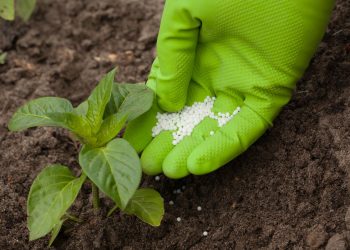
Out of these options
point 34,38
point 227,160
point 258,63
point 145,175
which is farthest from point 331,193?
point 34,38

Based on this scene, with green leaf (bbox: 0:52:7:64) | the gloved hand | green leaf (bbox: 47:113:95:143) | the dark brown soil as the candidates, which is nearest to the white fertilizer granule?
the gloved hand

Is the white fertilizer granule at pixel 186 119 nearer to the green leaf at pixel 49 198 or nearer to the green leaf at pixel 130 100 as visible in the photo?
the green leaf at pixel 130 100

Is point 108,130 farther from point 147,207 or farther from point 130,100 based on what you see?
point 147,207

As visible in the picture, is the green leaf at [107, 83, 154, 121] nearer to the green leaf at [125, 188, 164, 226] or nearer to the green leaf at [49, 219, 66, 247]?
the green leaf at [125, 188, 164, 226]

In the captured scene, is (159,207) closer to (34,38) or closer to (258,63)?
(258,63)

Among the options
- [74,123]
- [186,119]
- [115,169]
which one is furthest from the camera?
[186,119]

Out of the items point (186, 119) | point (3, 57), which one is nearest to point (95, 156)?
point (186, 119)
